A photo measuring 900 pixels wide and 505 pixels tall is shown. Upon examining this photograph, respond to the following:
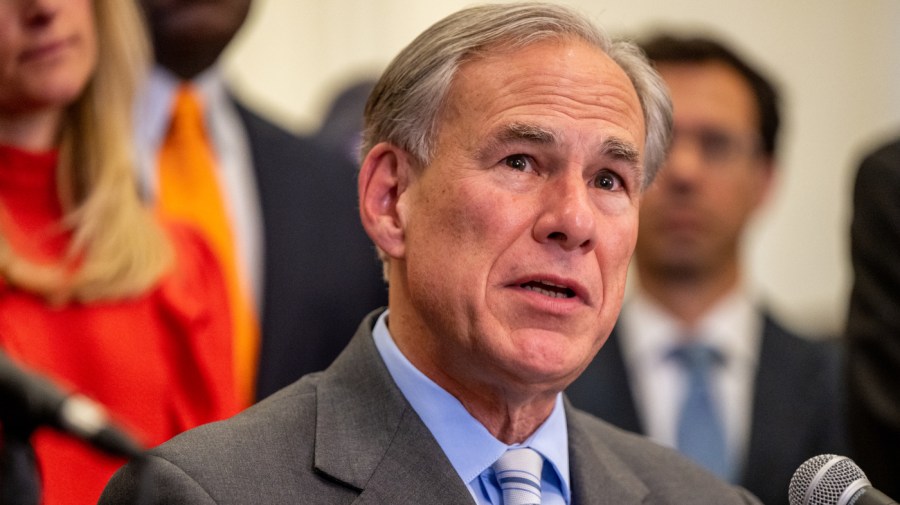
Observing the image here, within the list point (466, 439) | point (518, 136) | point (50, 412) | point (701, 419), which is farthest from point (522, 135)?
point (701, 419)

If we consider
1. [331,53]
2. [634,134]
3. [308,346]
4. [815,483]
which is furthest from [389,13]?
[815,483]

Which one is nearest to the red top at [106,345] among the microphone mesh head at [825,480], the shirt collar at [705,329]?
the microphone mesh head at [825,480]

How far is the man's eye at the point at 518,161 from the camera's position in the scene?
2529mm

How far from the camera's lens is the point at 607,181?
2621mm

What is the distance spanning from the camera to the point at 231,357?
3160 mm

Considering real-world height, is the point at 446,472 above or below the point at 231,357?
above

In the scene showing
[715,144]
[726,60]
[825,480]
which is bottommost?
[715,144]

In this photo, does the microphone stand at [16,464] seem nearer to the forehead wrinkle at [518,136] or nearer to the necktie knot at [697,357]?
the forehead wrinkle at [518,136]

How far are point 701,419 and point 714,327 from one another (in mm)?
420

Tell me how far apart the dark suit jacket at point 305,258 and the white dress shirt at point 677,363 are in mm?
1380

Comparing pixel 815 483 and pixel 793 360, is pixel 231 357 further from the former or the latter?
pixel 793 360

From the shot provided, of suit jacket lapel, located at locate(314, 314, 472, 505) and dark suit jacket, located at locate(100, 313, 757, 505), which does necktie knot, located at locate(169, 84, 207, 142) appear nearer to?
dark suit jacket, located at locate(100, 313, 757, 505)

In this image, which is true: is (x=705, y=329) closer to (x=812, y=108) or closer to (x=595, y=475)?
(x=595, y=475)

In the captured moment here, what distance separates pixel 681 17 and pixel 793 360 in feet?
11.6
